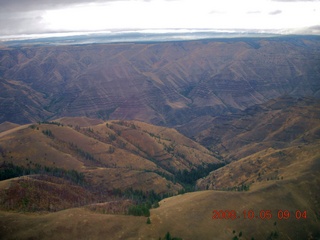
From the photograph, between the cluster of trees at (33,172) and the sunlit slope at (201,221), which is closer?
the sunlit slope at (201,221)

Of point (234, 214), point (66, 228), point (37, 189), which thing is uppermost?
point (37, 189)

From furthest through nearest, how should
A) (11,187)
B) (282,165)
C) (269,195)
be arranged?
(282,165) < (269,195) < (11,187)

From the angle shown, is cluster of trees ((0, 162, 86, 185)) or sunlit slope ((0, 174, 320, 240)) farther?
cluster of trees ((0, 162, 86, 185))

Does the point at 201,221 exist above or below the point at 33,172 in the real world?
below

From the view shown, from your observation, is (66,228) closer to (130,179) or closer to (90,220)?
(90,220)

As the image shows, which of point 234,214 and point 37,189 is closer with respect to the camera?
point 234,214

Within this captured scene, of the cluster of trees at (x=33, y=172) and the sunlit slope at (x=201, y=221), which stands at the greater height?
Answer: the cluster of trees at (x=33, y=172)

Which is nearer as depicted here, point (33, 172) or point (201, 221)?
point (201, 221)

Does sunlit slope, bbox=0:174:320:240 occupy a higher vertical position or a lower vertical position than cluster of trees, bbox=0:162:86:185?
lower

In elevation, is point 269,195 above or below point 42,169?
below

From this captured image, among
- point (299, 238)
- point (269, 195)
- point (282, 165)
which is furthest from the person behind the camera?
point (282, 165)

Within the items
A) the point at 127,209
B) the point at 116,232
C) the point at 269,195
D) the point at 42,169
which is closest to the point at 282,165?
the point at 269,195
